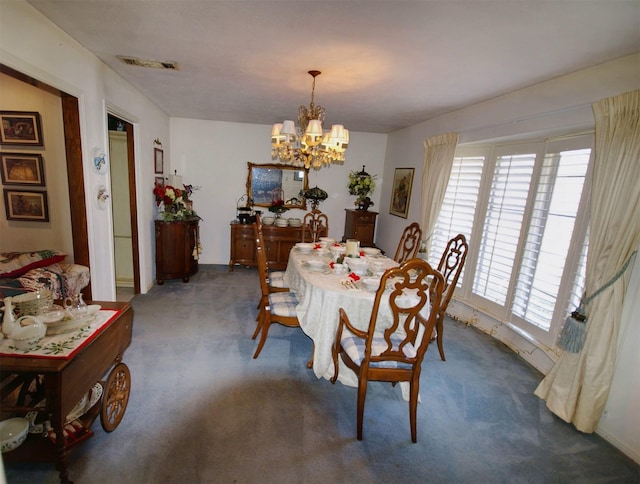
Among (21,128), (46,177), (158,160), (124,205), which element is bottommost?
(124,205)

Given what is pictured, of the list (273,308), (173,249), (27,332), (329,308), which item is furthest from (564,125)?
(173,249)

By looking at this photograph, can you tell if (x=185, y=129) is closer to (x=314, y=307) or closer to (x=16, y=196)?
(x=16, y=196)

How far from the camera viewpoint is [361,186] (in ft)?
16.9

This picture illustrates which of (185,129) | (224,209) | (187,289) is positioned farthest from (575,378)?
(185,129)

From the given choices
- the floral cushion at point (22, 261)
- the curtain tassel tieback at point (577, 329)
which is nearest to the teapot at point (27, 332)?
the floral cushion at point (22, 261)

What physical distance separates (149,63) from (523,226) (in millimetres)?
3831

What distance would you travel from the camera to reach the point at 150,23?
1952mm

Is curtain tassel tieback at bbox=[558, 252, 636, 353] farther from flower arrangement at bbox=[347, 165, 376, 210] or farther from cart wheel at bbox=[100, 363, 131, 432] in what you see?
flower arrangement at bbox=[347, 165, 376, 210]

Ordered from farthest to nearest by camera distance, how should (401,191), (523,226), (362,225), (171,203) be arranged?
1. (362,225)
2. (401,191)
3. (171,203)
4. (523,226)

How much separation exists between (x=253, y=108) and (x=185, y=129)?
5.18 feet

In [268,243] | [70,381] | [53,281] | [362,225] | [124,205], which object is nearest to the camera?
[70,381]

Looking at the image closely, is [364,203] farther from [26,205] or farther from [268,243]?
[26,205]

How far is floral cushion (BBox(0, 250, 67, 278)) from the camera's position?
90.3 inches

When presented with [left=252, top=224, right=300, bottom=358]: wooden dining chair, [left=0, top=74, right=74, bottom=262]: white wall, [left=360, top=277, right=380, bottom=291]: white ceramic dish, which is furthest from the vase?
[left=0, top=74, right=74, bottom=262]: white wall
